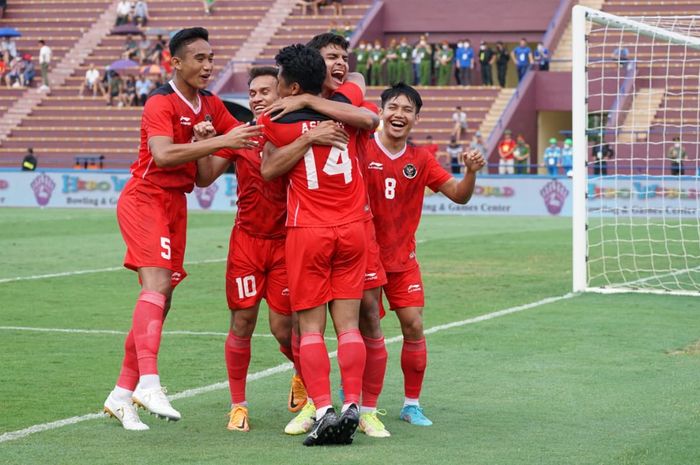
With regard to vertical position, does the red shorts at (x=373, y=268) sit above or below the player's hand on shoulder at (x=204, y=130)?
below

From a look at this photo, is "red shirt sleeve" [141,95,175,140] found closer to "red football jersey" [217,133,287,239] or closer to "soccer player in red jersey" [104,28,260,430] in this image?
"soccer player in red jersey" [104,28,260,430]

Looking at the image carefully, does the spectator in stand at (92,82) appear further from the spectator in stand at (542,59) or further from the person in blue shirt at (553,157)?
the person in blue shirt at (553,157)

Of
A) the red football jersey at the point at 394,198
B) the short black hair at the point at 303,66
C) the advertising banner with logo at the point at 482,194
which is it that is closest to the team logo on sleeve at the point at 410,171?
the red football jersey at the point at 394,198

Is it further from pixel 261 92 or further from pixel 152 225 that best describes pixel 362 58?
pixel 152 225

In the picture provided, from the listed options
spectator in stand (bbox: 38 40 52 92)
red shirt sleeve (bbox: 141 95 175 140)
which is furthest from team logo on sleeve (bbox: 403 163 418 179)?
spectator in stand (bbox: 38 40 52 92)

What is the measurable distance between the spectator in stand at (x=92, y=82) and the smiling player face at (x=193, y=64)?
38.7 metres

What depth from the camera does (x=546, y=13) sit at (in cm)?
4381

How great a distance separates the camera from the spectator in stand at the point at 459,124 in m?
38.9

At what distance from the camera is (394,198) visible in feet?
25.7

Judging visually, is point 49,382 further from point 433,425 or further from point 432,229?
point 432,229

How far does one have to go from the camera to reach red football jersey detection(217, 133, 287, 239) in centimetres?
759

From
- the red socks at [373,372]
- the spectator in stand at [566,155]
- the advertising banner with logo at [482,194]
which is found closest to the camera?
the red socks at [373,372]

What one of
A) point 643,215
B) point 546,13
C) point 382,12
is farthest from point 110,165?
point 643,215

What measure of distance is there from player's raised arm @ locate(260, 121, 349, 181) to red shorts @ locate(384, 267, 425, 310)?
113 centimetres
